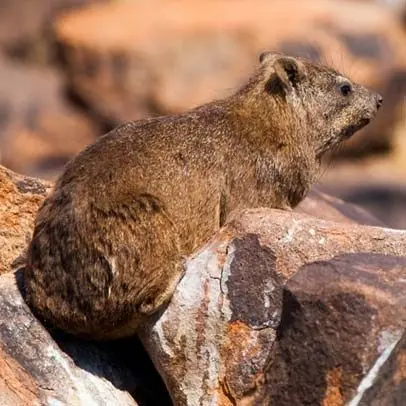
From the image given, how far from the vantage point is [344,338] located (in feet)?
24.3

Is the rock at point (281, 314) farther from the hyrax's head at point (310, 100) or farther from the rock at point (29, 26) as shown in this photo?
the rock at point (29, 26)

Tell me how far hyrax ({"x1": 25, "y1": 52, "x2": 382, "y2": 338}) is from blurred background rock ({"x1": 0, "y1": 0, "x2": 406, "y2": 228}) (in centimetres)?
1252

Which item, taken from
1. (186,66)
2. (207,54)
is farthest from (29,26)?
(207,54)

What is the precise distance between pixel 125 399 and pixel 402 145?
17.7 metres

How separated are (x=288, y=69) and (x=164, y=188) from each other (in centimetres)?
186

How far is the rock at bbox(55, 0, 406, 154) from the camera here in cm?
2400

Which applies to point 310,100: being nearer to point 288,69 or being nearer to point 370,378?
point 288,69

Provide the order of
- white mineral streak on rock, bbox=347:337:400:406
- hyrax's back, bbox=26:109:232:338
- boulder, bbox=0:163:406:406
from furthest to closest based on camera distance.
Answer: hyrax's back, bbox=26:109:232:338 < boulder, bbox=0:163:406:406 < white mineral streak on rock, bbox=347:337:400:406

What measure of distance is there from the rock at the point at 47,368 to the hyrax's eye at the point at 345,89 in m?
3.06

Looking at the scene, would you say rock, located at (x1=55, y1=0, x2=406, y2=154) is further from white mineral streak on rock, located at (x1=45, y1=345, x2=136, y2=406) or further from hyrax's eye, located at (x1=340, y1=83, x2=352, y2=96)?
white mineral streak on rock, located at (x1=45, y1=345, x2=136, y2=406)

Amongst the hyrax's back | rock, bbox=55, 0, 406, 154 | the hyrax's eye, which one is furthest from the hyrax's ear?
rock, bbox=55, 0, 406, 154

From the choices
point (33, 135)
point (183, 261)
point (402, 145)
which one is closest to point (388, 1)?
point (402, 145)

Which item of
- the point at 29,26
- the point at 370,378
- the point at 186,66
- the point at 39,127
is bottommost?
the point at 39,127

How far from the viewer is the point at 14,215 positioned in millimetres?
9406
